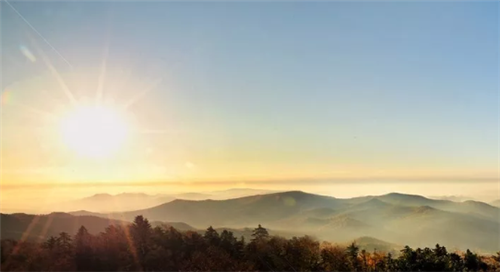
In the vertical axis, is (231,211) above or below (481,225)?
above

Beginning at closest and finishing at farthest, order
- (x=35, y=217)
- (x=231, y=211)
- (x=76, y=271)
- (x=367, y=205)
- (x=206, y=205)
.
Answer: (x=76, y=271) < (x=35, y=217) < (x=206, y=205) < (x=231, y=211) < (x=367, y=205)

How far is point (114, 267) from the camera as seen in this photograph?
53.8 ft

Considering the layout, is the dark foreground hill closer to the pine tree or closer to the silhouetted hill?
the silhouetted hill

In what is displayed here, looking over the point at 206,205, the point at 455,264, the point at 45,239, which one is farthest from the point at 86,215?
the point at 206,205

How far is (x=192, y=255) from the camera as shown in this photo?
59.7 feet

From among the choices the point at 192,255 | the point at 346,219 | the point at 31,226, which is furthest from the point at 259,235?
the point at 346,219

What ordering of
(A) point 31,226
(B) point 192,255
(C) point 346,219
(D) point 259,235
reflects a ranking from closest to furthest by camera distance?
(B) point 192,255 → (A) point 31,226 → (D) point 259,235 → (C) point 346,219

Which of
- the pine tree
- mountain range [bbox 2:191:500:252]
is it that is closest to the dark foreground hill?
mountain range [bbox 2:191:500:252]

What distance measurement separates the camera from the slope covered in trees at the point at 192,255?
16406 mm

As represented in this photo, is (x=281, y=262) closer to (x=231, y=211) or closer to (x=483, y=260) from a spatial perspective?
(x=483, y=260)

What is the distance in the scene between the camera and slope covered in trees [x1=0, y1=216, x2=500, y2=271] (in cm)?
1641

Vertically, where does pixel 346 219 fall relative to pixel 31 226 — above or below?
below

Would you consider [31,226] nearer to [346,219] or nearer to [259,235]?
[259,235]

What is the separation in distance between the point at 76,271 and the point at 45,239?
9.46 feet
